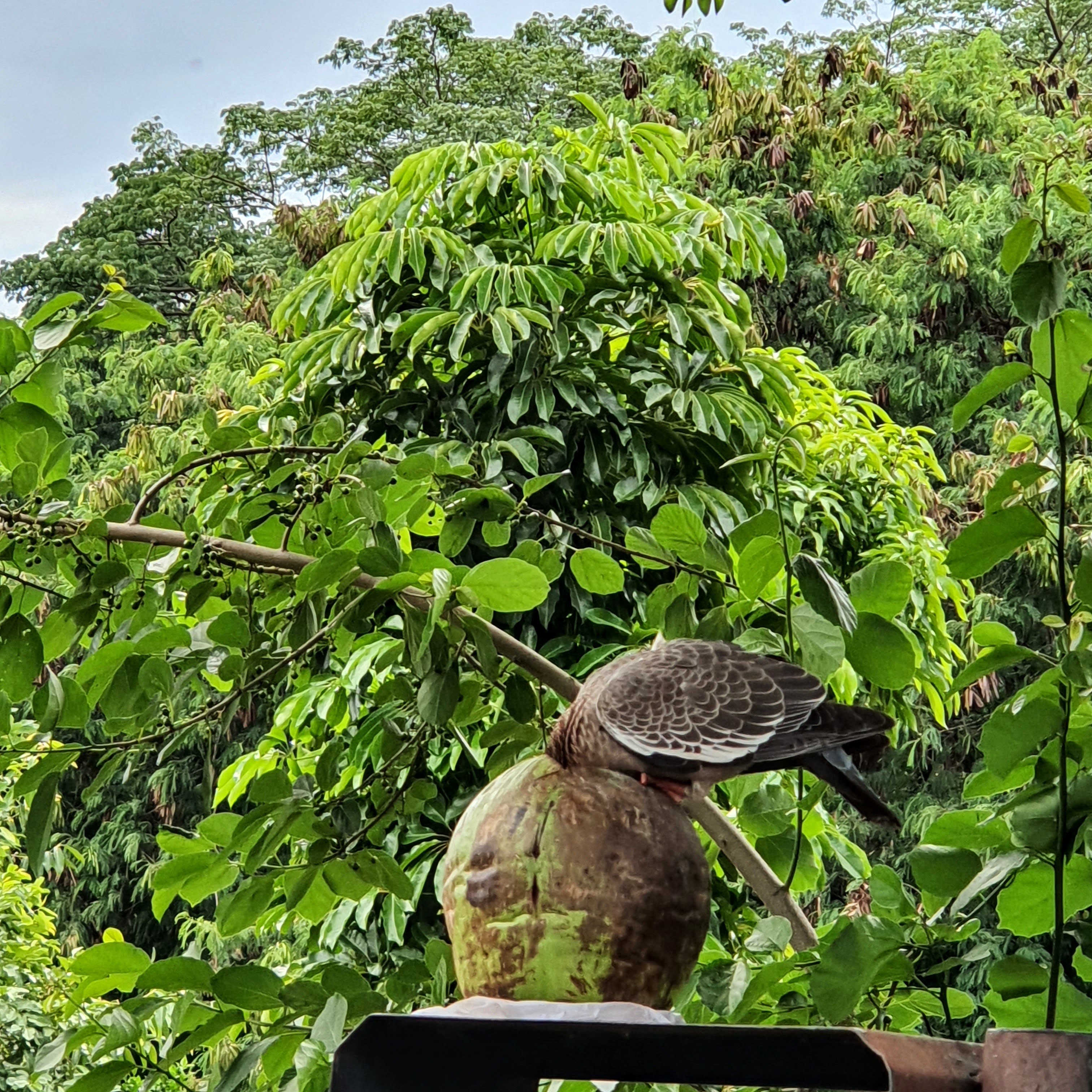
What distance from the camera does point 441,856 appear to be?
1340 millimetres

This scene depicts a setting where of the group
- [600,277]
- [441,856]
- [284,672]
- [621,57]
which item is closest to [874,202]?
[621,57]

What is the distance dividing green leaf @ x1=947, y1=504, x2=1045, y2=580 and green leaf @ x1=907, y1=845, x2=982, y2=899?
10 centimetres

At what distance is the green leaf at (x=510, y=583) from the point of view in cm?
47

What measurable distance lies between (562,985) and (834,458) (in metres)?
1.64

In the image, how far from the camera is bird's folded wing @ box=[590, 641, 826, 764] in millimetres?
382

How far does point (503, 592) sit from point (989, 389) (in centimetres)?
19

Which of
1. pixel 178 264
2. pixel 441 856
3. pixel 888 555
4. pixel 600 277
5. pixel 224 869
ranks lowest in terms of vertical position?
pixel 441 856

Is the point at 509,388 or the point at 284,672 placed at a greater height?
the point at 509,388

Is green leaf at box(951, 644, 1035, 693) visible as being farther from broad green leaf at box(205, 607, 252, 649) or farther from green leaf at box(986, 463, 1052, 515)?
broad green leaf at box(205, 607, 252, 649)

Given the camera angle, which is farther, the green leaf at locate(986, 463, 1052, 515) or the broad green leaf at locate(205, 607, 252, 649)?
the broad green leaf at locate(205, 607, 252, 649)

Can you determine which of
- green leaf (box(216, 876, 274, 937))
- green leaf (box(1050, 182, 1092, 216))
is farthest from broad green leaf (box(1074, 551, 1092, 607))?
green leaf (box(216, 876, 274, 937))

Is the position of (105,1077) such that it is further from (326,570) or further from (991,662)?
(991,662)

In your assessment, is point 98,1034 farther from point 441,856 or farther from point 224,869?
point 441,856

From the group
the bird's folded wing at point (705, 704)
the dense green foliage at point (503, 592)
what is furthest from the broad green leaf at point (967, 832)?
the bird's folded wing at point (705, 704)
